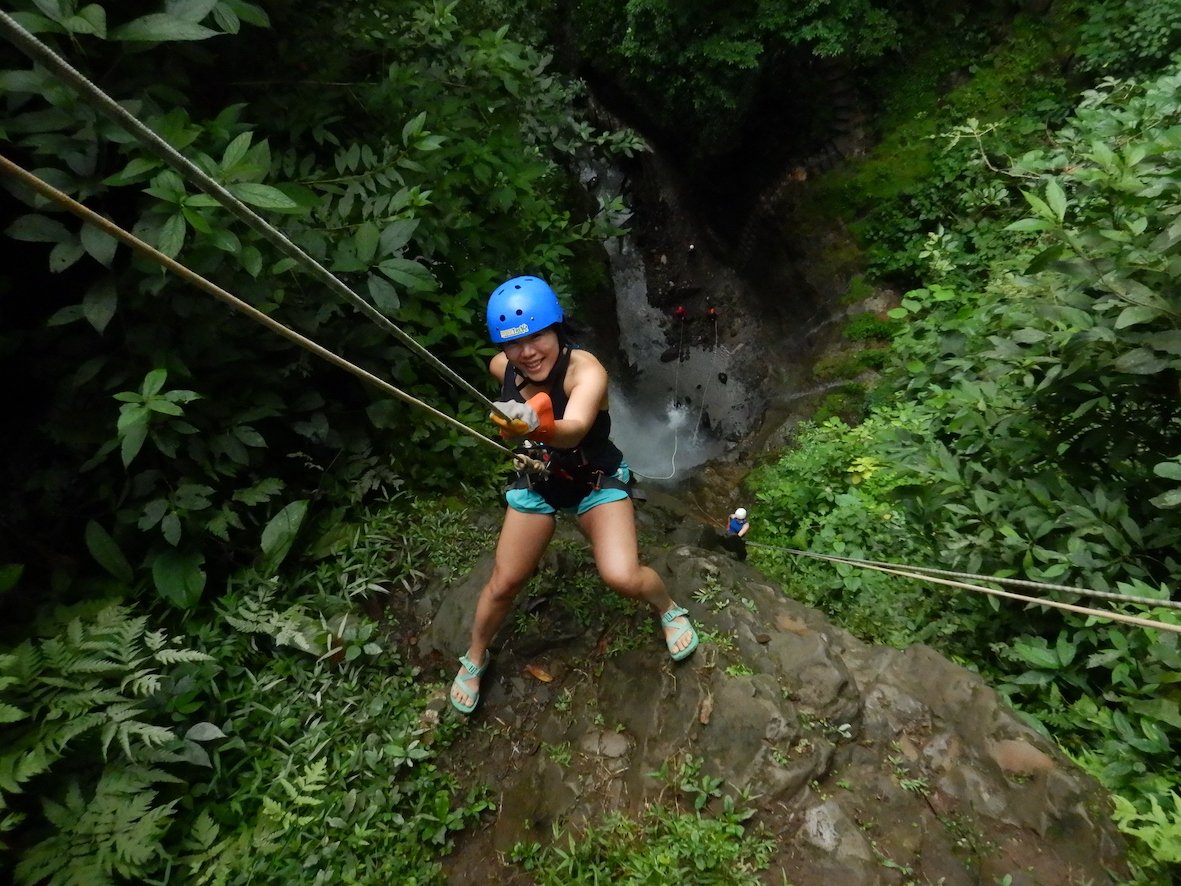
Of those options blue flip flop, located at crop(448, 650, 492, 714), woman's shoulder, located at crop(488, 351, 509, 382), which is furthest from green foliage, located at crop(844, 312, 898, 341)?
blue flip flop, located at crop(448, 650, 492, 714)

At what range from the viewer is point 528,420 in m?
2.37

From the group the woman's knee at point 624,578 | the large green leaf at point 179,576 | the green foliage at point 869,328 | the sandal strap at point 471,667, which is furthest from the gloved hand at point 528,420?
the green foliage at point 869,328

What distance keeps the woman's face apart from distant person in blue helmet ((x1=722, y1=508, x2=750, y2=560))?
322 centimetres

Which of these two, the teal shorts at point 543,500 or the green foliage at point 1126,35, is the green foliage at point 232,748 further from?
the green foliage at point 1126,35

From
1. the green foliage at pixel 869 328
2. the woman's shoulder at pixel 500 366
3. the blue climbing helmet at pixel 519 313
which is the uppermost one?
the blue climbing helmet at pixel 519 313

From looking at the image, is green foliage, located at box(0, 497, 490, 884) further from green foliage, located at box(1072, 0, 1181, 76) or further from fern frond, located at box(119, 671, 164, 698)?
green foliage, located at box(1072, 0, 1181, 76)

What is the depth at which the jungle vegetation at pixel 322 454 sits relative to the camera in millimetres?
2305

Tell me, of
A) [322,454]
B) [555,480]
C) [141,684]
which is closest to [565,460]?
[555,480]

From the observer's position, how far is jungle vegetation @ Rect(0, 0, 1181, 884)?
2305 millimetres

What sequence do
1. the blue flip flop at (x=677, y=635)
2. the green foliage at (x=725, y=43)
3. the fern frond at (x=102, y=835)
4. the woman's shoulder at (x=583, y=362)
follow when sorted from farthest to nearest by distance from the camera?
1. the green foliage at (x=725, y=43)
2. the blue flip flop at (x=677, y=635)
3. the woman's shoulder at (x=583, y=362)
4. the fern frond at (x=102, y=835)

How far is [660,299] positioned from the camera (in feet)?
39.5

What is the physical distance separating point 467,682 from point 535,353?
6.01ft

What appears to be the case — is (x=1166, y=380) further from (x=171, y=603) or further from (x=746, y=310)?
(x=746, y=310)

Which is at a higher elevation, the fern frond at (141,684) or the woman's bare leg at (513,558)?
the fern frond at (141,684)
